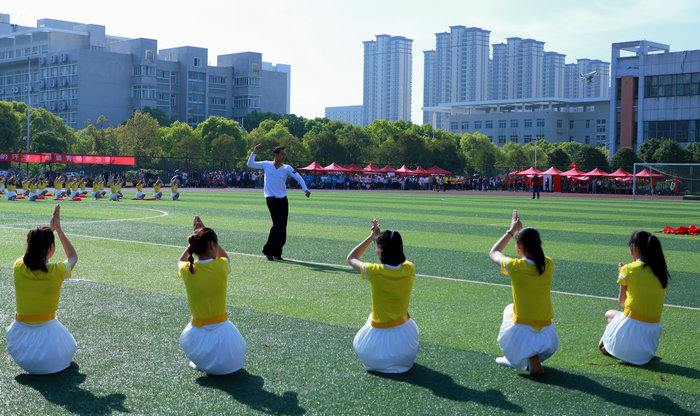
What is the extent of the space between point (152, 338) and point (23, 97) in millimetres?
136221

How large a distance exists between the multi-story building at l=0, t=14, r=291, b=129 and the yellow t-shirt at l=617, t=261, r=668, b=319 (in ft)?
415

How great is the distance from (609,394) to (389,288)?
182 centimetres

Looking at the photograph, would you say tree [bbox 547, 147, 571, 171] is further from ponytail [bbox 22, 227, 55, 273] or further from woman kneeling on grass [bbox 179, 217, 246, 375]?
ponytail [bbox 22, 227, 55, 273]

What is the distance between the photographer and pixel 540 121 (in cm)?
15125

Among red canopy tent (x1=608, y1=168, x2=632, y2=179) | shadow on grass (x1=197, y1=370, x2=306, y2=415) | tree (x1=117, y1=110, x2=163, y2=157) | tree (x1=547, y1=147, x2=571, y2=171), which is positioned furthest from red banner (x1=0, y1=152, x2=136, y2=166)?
shadow on grass (x1=197, y1=370, x2=306, y2=415)

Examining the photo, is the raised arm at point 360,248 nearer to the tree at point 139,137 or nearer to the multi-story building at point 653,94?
the tree at point 139,137

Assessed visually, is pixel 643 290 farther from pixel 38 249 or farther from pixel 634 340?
pixel 38 249

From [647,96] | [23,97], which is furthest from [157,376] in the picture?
[23,97]

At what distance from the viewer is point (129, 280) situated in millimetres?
10398

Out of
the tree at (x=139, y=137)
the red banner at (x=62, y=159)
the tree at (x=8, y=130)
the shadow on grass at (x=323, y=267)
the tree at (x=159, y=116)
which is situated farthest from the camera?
the tree at (x=159, y=116)

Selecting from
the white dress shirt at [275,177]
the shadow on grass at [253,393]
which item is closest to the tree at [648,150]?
the white dress shirt at [275,177]

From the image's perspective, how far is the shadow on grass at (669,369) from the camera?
602 cm

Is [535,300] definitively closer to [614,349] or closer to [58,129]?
[614,349]

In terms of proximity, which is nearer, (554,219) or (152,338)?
(152,338)
